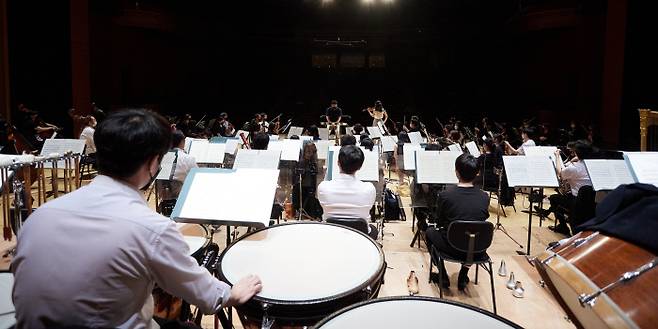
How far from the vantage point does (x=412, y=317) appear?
1529 mm

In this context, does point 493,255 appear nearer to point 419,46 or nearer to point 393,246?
point 393,246

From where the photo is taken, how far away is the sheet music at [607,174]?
13.9 feet

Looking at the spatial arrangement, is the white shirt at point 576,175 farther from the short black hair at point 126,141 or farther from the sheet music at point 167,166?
the short black hair at point 126,141

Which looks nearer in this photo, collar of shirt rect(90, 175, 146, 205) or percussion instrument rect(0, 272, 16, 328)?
collar of shirt rect(90, 175, 146, 205)

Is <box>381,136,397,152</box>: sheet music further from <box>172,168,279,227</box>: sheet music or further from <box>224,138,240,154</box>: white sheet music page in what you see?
<box>172,168,279,227</box>: sheet music

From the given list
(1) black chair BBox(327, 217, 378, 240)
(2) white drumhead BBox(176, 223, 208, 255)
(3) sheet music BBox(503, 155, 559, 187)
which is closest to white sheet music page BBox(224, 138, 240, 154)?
(1) black chair BBox(327, 217, 378, 240)

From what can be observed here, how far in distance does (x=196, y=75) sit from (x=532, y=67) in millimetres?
11631

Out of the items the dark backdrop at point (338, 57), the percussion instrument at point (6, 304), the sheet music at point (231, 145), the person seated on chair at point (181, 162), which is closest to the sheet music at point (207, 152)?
the sheet music at point (231, 145)

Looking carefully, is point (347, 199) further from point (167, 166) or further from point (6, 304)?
point (167, 166)

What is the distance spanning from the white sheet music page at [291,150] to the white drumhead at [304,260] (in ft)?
11.8

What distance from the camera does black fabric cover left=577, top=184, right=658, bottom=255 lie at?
1.42m

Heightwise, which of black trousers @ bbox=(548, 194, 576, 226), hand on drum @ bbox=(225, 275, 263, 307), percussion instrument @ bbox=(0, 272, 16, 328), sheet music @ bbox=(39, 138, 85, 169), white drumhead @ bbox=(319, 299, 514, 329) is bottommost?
black trousers @ bbox=(548, 194, 576, 226)

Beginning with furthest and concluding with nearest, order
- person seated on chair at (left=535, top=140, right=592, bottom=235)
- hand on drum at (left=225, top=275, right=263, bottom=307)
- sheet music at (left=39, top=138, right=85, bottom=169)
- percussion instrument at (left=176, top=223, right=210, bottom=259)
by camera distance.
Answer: sheet music at (left=39, top=138, right=85, bottom=169) → person seated on chair at (left=535, top=140, right=592, bottom=235) → percussion instrument at (left=176, top=223, right=210, bottom=259) → hand on drum at (left=225, top=275, right=263, bottom=307)

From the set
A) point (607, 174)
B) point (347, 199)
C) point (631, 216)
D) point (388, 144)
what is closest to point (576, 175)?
point (607, 174)
